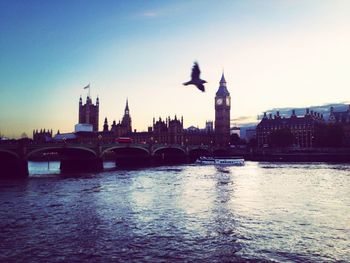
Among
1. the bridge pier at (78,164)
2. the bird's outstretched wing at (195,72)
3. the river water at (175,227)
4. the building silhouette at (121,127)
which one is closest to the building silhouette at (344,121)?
the building silhouette at (121,127)

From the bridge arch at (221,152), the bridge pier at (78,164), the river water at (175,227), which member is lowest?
the river water at (175,227)

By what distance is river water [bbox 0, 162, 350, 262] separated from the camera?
1392 centimetres

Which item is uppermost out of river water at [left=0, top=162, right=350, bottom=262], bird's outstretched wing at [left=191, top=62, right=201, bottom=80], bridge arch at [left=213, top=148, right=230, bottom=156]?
bird's outstretched wing at [left=191, top=62, right=201, bottom=80]

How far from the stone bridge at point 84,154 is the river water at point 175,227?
80.1 feet

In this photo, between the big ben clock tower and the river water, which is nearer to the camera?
the river water

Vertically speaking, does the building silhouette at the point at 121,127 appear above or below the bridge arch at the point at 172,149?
above

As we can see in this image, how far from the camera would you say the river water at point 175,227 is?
1392cm

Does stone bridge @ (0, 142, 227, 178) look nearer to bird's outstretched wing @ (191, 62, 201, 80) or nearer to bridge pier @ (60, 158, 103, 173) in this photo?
bridge pier @ (60, 158, 103, 173)

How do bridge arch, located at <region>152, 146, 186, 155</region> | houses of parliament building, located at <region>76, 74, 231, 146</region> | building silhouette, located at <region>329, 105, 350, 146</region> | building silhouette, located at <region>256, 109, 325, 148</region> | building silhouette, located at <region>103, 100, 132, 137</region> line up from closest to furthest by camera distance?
bridge arch, located at <region>152, 146, 186, 155</region>, building silhouette, located at <region>329, 105, 350, 146</region>, building silhouette, located at <region>256, 109, 325, 148</region>, houses of parliament building, located at <region>76, 74, 231, 146</region>, building silhouette, located at <region>103, 100, 132, 137</region>

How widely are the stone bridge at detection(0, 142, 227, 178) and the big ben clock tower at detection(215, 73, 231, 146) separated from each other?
49.5 m

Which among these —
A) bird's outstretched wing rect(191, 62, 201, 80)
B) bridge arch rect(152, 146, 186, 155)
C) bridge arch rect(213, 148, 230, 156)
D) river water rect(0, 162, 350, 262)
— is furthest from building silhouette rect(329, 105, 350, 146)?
bird's outstretched wing rect(191, 62, 201, 80)

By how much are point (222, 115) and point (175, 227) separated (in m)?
157

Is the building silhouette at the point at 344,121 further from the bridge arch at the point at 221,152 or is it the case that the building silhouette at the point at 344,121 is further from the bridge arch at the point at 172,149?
the bridge arch at the point at 172,149

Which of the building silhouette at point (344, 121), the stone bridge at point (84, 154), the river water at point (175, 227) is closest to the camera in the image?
the river water at point (175, 227)
